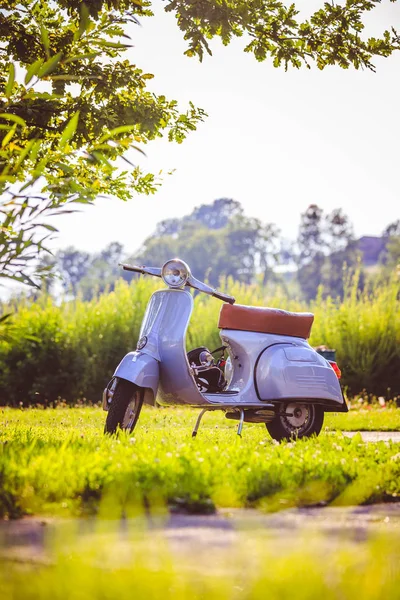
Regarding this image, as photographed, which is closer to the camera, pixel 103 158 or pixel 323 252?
pixel 103 158

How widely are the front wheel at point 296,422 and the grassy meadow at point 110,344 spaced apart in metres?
8.27

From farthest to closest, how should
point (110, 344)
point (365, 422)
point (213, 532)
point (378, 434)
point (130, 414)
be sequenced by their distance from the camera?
point (110, 344), point (365, 422), point (378, 434), point (130, 414), point (213, 532)

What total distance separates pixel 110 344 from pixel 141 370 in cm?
1019

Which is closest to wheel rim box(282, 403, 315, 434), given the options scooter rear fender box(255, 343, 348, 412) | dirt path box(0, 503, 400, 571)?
scooter rear fender box(255, 343, 348, 412)

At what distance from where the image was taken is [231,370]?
26.1ft

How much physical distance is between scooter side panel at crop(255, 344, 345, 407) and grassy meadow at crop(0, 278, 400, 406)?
8.46 metres

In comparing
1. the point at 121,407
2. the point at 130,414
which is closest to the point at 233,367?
the point at 130,414

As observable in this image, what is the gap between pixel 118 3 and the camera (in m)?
7.56

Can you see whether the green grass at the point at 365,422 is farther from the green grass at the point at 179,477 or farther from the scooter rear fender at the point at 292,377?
the green grass at the point at 179,477

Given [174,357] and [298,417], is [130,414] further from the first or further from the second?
[298,417]

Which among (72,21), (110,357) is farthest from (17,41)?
(110,357)

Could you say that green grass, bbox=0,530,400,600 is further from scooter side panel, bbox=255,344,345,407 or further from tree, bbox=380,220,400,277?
tree, bbox=380,220,400,277

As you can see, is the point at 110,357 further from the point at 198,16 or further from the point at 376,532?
the point at 376,532

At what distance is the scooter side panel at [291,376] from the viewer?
7617 mm
